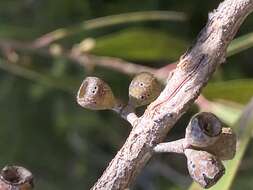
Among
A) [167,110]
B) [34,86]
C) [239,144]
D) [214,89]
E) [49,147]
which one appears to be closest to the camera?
[167,110]

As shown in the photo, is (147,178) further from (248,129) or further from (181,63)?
(181,63)

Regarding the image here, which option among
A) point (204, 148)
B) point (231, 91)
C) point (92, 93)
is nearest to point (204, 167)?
point (204, 148)

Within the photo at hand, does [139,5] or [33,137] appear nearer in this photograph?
[139,5]

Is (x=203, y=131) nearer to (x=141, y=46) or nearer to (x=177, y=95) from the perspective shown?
(x=177, y=95)

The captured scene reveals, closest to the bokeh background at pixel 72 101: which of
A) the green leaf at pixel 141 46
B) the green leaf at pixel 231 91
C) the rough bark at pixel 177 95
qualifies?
the green leaf at pixel 141 46

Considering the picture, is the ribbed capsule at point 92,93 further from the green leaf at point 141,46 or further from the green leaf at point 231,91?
the green leaf at point 141,46

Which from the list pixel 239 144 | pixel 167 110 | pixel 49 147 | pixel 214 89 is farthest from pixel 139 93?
pixel 49 147
